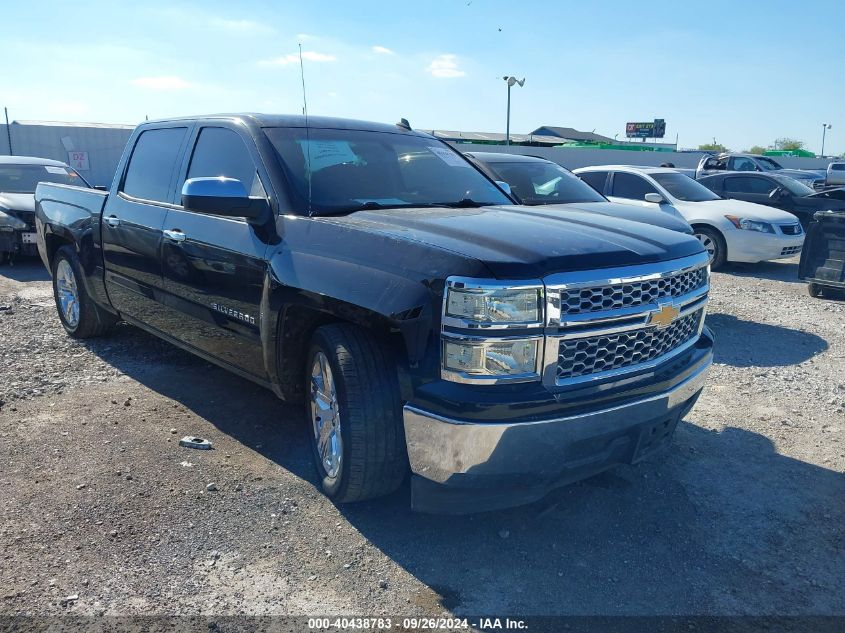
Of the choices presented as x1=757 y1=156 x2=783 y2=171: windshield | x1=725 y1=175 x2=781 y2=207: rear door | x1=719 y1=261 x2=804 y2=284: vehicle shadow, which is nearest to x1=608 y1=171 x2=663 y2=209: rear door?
x1=719 y1=261 x2=804 y2=284: vehicle shadow

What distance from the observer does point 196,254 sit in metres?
4.24

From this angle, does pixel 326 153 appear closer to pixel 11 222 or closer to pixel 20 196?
pixel 11 222

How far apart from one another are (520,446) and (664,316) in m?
0.96

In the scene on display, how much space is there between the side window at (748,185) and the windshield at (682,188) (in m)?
2.77

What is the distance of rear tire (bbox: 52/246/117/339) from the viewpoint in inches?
238

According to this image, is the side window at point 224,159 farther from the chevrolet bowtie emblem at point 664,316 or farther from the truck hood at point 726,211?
the truck hood at point 726,211

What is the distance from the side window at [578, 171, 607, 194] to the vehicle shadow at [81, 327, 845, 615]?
7295 millimetres

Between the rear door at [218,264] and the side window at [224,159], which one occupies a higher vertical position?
the side window at [224,159]

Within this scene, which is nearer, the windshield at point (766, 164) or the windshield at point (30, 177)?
the windshield at point (30, 177)

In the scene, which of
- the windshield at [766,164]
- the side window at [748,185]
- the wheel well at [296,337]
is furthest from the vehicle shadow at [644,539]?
the windshield at [766,164]

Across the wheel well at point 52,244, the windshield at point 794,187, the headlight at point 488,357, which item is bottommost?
the wheel well at point 52,244

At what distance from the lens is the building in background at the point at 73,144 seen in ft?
72.7

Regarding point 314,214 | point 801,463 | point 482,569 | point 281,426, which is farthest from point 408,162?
point 801,463

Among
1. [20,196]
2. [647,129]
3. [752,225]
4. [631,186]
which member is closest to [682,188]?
[631,186]
